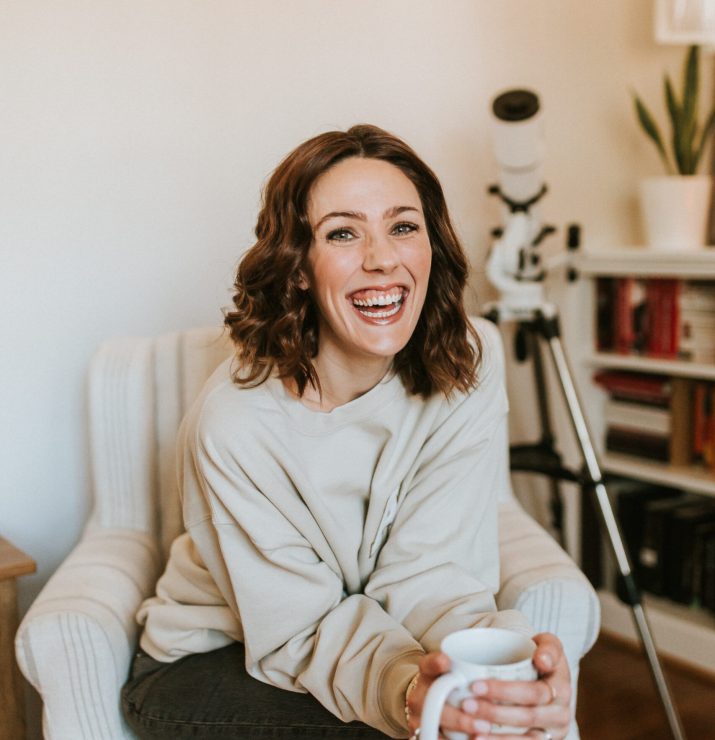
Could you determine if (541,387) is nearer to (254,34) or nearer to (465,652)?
(254,34)

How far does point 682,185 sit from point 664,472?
2.40 feet

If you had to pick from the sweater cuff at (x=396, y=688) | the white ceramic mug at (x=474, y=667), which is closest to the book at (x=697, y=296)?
the sweater cuff at (x=396, y=688)

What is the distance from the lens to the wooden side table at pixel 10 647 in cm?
150

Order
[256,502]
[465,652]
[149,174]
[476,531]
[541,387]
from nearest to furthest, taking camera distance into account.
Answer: [465,652], [256,502], [476,531], [149,174], [541,387]

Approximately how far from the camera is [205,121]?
202 cm

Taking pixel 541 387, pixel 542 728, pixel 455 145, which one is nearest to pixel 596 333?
pixel 541 387

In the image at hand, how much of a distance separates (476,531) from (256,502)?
34cm

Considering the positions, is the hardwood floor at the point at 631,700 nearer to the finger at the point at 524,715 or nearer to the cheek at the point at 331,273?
the finger at the point at 524,715

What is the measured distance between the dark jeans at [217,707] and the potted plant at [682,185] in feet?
5.34

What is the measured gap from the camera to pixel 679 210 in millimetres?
2412

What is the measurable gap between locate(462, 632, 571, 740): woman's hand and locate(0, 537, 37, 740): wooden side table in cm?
86

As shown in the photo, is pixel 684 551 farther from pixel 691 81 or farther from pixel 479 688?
pixel 479 688

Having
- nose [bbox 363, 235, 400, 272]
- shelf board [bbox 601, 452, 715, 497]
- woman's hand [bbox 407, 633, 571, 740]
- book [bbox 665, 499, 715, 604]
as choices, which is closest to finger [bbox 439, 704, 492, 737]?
woman's hand [bbox 407, 633, 571, 740]

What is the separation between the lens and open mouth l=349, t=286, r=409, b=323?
4.25 ft
